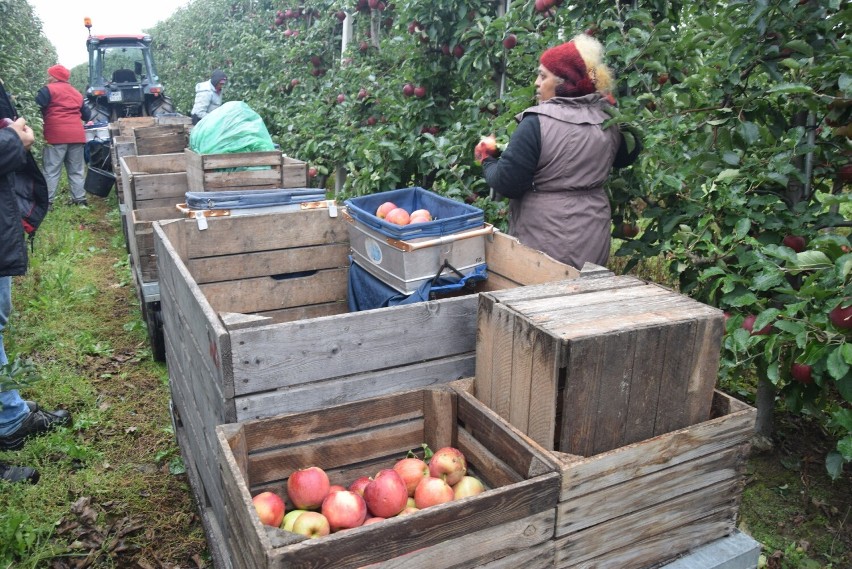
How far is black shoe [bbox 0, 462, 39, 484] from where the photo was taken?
133 inches

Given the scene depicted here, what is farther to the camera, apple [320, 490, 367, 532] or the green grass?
the green grass

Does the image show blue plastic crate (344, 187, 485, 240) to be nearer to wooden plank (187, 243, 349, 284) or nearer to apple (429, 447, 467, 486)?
wooden plank (187, 243, 349, 284)

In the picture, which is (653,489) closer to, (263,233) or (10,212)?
(263,233)

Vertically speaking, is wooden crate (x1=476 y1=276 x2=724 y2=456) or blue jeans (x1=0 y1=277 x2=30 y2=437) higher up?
wooden crate (x1=476 y1=276 x2=724 y2=456)

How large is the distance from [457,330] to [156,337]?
3.13 m

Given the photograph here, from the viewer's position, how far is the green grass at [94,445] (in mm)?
3039

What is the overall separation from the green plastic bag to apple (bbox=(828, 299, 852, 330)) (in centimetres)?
403

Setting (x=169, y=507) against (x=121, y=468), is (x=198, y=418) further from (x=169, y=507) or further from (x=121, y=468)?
(x=121, y=468)

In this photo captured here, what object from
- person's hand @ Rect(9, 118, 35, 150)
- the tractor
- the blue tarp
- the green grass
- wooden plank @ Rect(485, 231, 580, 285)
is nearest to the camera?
wooden plank @ Rect(485, 231, 580, 285)

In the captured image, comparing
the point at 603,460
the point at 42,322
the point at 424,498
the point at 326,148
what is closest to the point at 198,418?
the point at 424,498

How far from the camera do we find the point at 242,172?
5023 mm

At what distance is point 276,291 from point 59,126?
7465 millimetres

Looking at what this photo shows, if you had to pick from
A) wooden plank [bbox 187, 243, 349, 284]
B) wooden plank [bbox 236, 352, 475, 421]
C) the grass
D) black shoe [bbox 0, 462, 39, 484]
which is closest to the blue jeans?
the grass

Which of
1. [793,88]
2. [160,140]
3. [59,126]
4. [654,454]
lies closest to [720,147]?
[793,88]
